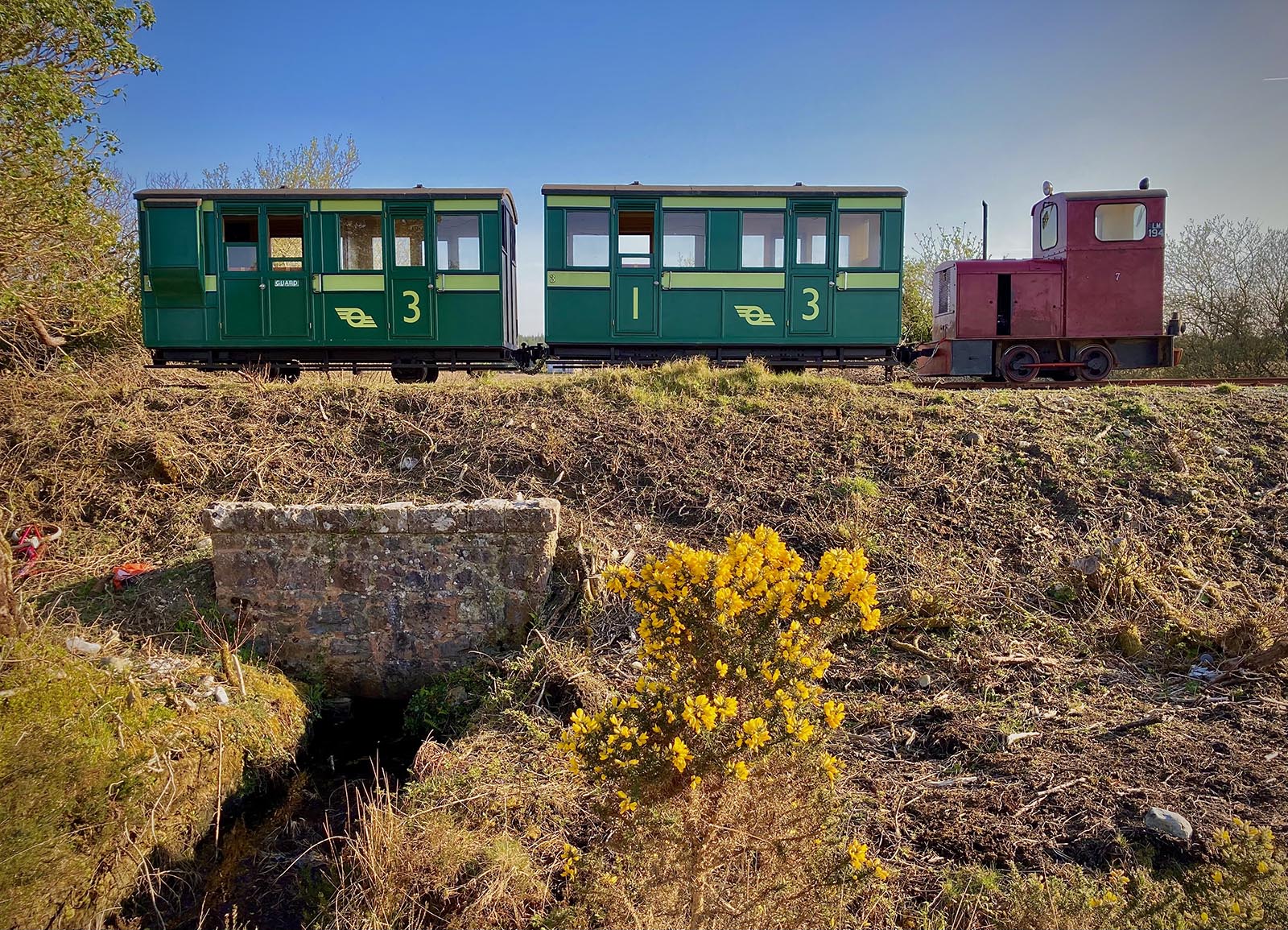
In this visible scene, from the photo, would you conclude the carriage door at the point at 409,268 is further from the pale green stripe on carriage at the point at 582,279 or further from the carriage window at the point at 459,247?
the pale green stripe on carriage at the point at 582,279

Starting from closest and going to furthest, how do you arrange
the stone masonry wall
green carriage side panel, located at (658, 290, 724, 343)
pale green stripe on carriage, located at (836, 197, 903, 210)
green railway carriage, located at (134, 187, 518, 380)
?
the stone masonry wall → green railway carriage, located at (134, 187, 518, 380) → pale green stripe on carriage, located at (836, 197, 903, 210) → green carriage side panel, located at (658, 290, 724, 343)

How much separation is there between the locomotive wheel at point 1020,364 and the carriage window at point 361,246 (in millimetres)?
8928

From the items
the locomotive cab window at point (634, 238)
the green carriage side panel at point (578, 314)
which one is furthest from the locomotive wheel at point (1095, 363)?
the green carriage side panel at point (578, 314)

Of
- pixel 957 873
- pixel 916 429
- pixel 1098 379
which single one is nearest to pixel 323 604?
pixel 957 873

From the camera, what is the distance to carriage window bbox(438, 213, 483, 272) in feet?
33.2

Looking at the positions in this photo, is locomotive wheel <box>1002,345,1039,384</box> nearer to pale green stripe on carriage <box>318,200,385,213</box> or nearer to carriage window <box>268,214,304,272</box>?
pale green stripe on carriage <box>318,200,385,213</box>

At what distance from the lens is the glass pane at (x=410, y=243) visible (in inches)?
395

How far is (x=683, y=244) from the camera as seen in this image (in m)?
10.2

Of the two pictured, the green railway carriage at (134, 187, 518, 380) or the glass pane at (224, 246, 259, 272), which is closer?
the green railway carriage at (134, 187, 518, 380)

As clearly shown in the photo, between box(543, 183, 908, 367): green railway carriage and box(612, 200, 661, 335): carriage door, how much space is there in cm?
1

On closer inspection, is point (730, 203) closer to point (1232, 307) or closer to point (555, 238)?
point (555, 238)

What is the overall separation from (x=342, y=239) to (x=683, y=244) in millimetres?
4725

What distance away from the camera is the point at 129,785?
12.6ft

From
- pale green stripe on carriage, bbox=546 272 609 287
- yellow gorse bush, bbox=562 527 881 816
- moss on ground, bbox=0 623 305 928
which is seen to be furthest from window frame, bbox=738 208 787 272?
yellow gorse bush, bbox=562 527 881 816
